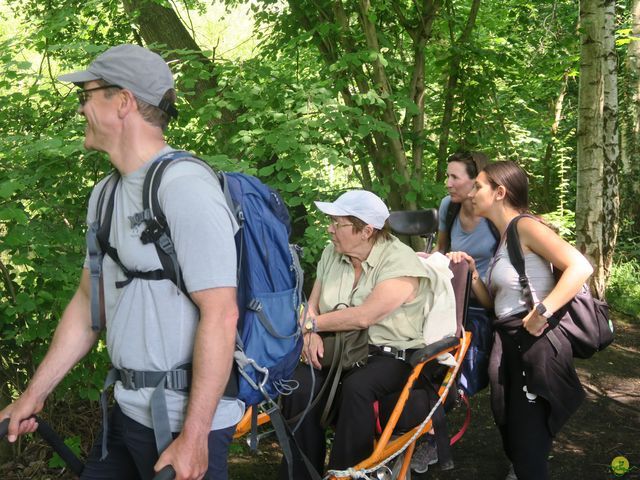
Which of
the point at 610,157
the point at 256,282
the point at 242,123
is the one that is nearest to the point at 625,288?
the point at 610,157

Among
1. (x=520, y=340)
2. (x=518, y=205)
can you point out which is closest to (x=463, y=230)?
(x=518, y=205)

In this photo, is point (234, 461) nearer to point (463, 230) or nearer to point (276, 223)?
point (463, 230)

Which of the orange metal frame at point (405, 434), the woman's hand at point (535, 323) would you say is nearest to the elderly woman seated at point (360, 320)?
the orange metal frame at point (405, 434)

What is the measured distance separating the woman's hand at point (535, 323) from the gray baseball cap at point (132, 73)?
2.38 metres

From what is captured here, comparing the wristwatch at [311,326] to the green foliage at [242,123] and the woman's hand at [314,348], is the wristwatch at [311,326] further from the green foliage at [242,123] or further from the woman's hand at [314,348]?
the green foliage at [242,123]

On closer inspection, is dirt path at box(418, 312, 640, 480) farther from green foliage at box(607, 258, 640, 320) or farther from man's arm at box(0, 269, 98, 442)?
man's arm at box(0, 269, 98, 442)

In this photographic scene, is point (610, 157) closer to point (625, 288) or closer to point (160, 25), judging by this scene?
point (625, 288)

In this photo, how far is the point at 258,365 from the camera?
2186 mm

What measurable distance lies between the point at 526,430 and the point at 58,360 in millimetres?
2515

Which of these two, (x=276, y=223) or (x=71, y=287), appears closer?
(x=276, y=223)

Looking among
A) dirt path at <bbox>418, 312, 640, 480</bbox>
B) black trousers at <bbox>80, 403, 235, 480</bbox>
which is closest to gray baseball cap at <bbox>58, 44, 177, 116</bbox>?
black trousers at <bbox>80, 403, 235, 480</bbox>

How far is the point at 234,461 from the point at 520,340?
2064 millimetres

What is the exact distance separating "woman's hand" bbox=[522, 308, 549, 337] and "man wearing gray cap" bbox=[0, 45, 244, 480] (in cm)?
208

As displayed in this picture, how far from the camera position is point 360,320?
12.6 feet
